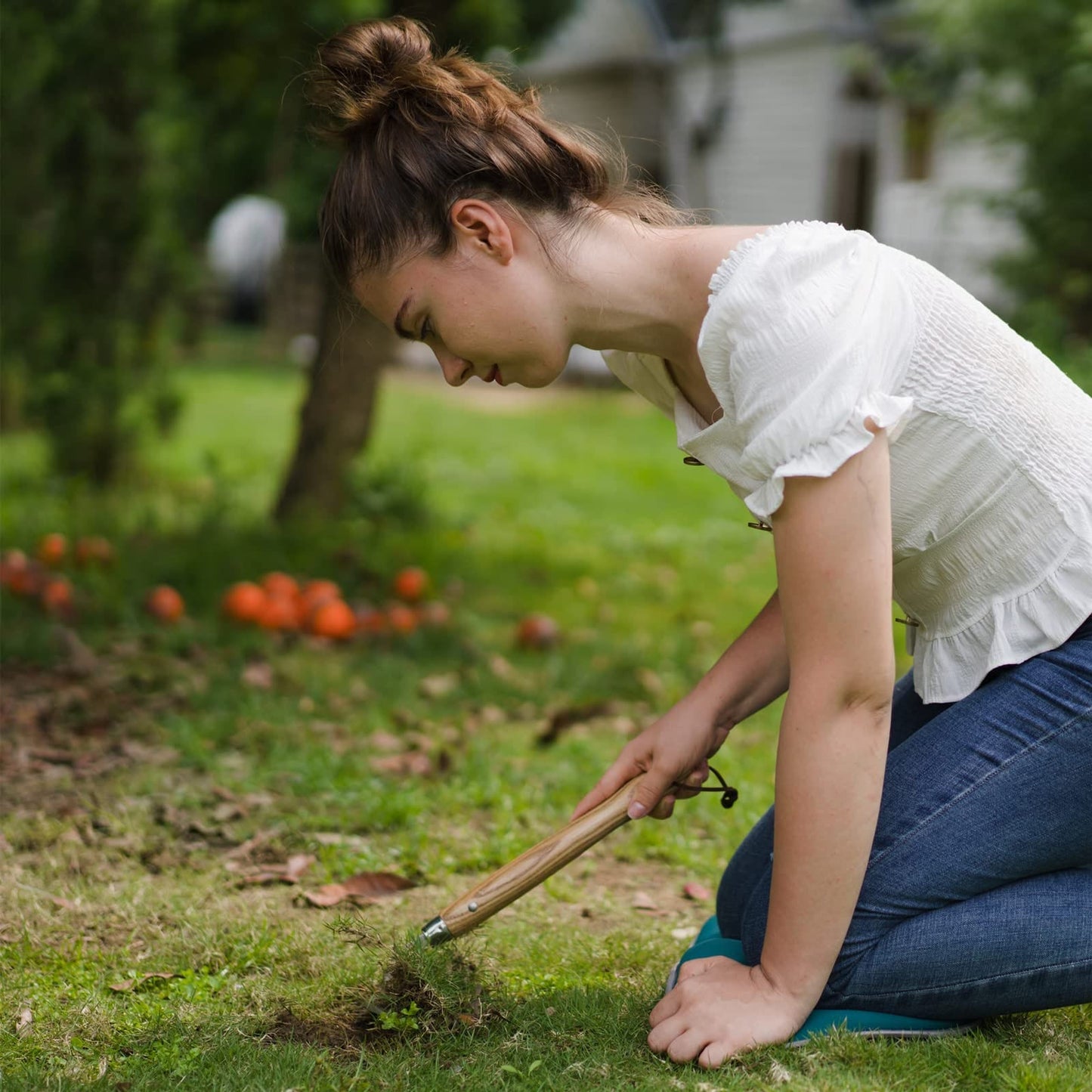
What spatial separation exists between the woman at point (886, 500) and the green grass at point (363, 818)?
0.17 meters

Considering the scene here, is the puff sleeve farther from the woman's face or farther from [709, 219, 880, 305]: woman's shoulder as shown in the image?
the woman's face

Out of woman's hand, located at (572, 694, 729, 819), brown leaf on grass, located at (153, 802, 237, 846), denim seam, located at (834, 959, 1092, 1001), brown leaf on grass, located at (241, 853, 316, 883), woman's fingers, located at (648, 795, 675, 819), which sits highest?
woman's hand, located at (572, 694, 729, 819)

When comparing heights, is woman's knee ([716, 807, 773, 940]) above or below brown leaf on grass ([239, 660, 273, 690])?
above

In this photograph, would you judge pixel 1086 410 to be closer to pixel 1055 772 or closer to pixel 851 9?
pixel 1055 772

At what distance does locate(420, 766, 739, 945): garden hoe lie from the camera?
212 centimetres

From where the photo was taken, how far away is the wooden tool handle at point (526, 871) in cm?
212

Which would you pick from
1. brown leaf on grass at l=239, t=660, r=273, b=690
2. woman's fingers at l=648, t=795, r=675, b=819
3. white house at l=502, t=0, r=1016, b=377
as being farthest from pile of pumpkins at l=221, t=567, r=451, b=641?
white house at l=502, t=0, r=1016, b=377

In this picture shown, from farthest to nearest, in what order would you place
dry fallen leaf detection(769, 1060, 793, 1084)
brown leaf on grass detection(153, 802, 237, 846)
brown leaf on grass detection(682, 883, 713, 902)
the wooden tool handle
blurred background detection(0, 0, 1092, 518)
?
blurred background detection(0, 0, 1092, 518), brown leaf on grass detection(153, 802, 237, 846), brown leaf on grass detection(682, 883, 713, 902), the wooden tool handle, dry fallen leaf detection(769, 1060, 793, 1084)

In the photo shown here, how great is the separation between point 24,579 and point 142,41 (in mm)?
3516

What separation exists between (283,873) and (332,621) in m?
1.72

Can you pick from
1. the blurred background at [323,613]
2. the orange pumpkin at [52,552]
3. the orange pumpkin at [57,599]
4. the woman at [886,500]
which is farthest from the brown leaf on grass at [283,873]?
the orange pumpkin at [52,552]

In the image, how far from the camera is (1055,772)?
1975 millimetres

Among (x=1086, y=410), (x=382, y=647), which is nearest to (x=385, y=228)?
(x=1086, y=410)

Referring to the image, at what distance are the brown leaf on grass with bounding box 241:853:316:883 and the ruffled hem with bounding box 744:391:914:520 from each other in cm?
140
